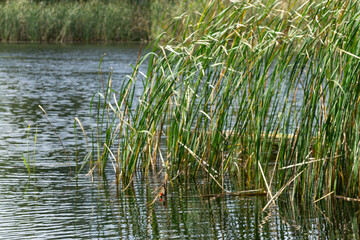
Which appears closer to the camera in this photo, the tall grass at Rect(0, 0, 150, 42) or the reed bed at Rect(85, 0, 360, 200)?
the reed bed at Rect(85, 0, 360, 200)

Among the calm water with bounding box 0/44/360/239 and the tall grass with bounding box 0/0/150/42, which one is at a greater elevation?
the tall grass with bounding box 0/0/150/42

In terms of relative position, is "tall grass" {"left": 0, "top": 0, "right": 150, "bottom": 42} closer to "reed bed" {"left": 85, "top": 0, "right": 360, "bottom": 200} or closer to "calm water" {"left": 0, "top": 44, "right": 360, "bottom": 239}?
"calm water" {"left": 0, "top": 44, "right": 360, "bottom": 239}

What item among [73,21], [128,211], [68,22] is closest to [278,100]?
[128,211]

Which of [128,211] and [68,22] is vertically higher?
[68,22]

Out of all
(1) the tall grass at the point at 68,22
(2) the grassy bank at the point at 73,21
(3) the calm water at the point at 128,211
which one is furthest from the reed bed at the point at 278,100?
(1) the tall grass at the point at 68,22

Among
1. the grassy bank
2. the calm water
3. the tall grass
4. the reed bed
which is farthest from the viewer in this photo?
the tall grass

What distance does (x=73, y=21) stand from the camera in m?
32.5

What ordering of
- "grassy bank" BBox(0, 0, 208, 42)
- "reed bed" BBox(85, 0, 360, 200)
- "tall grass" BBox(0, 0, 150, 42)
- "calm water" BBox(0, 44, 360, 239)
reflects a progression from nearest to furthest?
"calm water" BBox(0, 44, 360, 239)
"reed bed" BBox(85, 0, 360, 200)
"grassy bank" BBox(0, 0, 208, 42)
"tall grass" BBox(0, 0, 150, 42)

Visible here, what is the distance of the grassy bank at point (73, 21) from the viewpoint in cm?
3122

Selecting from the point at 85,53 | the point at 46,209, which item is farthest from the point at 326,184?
the point at 85,53

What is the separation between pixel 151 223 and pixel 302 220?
113 centimetres

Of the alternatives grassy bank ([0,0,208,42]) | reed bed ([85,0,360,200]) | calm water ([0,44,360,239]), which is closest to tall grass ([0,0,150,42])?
grassy bank ([0,0,208,42])

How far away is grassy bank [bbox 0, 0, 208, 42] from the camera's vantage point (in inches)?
1229

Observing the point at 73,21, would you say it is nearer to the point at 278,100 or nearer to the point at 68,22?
the point at 68,22
